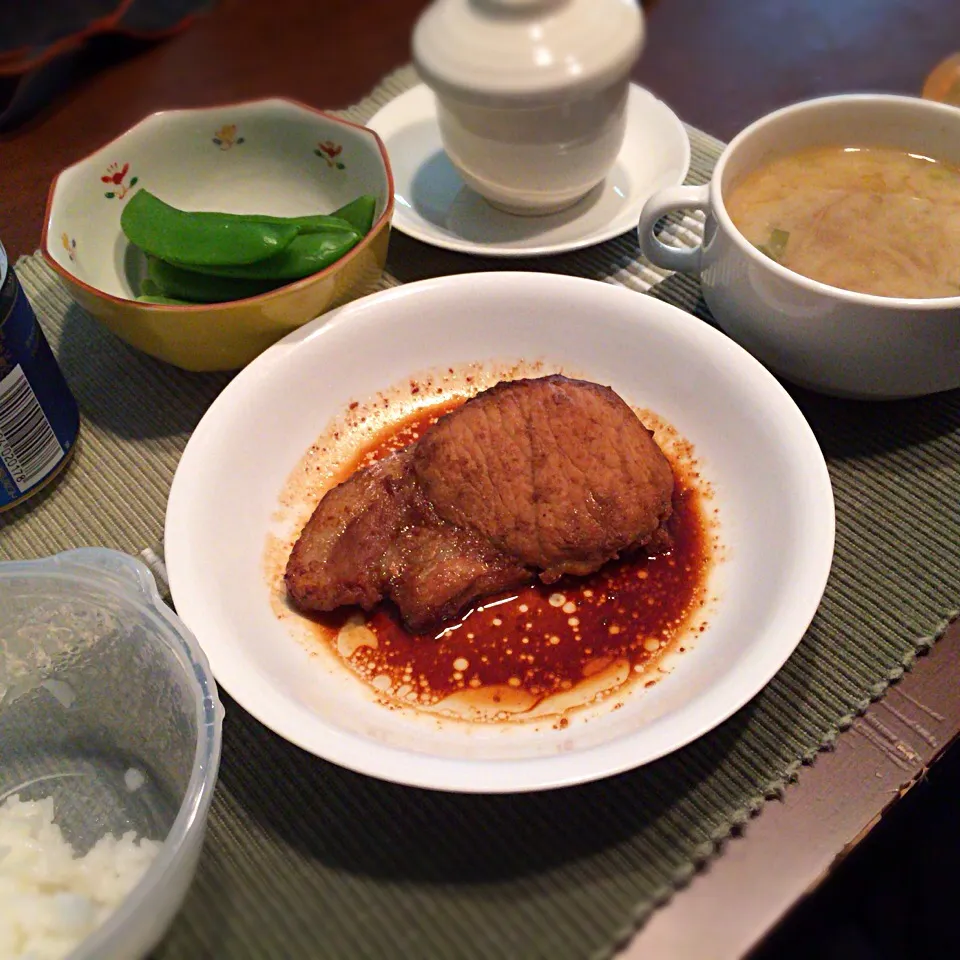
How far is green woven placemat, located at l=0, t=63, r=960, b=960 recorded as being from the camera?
1099 millimetres

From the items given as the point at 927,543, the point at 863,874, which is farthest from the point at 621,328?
the point at 863,874

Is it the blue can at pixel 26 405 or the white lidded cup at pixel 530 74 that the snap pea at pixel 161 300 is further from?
Answer: the white lidded cup at pixel 530 74

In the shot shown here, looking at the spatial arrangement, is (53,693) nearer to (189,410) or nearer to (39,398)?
(39,398)

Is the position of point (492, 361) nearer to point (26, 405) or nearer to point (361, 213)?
point (361, 213)

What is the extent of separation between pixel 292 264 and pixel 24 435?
1.97 feet

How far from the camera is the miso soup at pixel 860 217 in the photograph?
5.15ft

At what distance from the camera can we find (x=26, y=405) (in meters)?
1.51

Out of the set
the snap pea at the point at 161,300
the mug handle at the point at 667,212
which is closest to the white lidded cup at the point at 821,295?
the mug handle at the point at 667,212

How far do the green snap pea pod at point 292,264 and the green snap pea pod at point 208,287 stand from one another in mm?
23

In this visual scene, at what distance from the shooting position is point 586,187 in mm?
1981

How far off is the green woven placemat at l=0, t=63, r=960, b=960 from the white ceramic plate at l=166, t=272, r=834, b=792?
109mm

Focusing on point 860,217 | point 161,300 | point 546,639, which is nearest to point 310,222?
point 161,300

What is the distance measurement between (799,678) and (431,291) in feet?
3.31

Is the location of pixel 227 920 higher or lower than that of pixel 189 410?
lower
